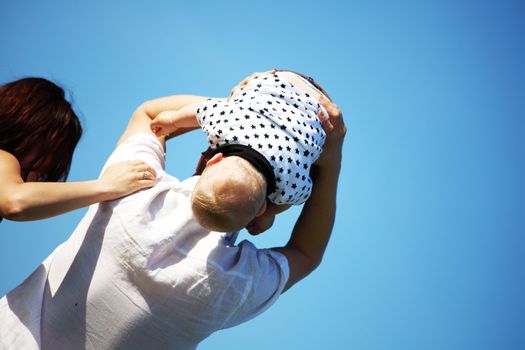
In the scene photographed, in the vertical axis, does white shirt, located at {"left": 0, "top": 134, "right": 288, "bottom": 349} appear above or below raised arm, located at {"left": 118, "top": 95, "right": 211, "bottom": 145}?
below

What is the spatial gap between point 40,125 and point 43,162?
0.08 meters

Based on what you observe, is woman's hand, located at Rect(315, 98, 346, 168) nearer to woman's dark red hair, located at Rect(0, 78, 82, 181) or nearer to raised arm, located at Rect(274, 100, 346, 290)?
raised arm, located at Rect(274, 100, 346, 290)

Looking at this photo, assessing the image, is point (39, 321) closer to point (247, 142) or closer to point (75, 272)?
point (75, 272)

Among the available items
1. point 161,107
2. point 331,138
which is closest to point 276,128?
point 331,138

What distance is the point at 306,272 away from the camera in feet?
2.34

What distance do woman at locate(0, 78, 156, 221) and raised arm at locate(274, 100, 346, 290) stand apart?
29cm

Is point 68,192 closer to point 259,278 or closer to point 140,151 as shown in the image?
point 140,151

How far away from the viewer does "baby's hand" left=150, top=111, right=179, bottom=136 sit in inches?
29.7

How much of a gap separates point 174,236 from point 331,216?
326 mm

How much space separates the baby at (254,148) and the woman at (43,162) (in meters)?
0.11

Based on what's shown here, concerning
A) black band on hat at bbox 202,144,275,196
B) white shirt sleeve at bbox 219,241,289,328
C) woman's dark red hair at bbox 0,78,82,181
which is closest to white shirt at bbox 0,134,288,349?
white shirt sleeve at bbox 219,241,289,328

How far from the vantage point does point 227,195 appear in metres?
0.58

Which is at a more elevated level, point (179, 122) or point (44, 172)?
point (179, 122)

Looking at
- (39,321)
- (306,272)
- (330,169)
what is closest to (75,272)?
(39,321)
